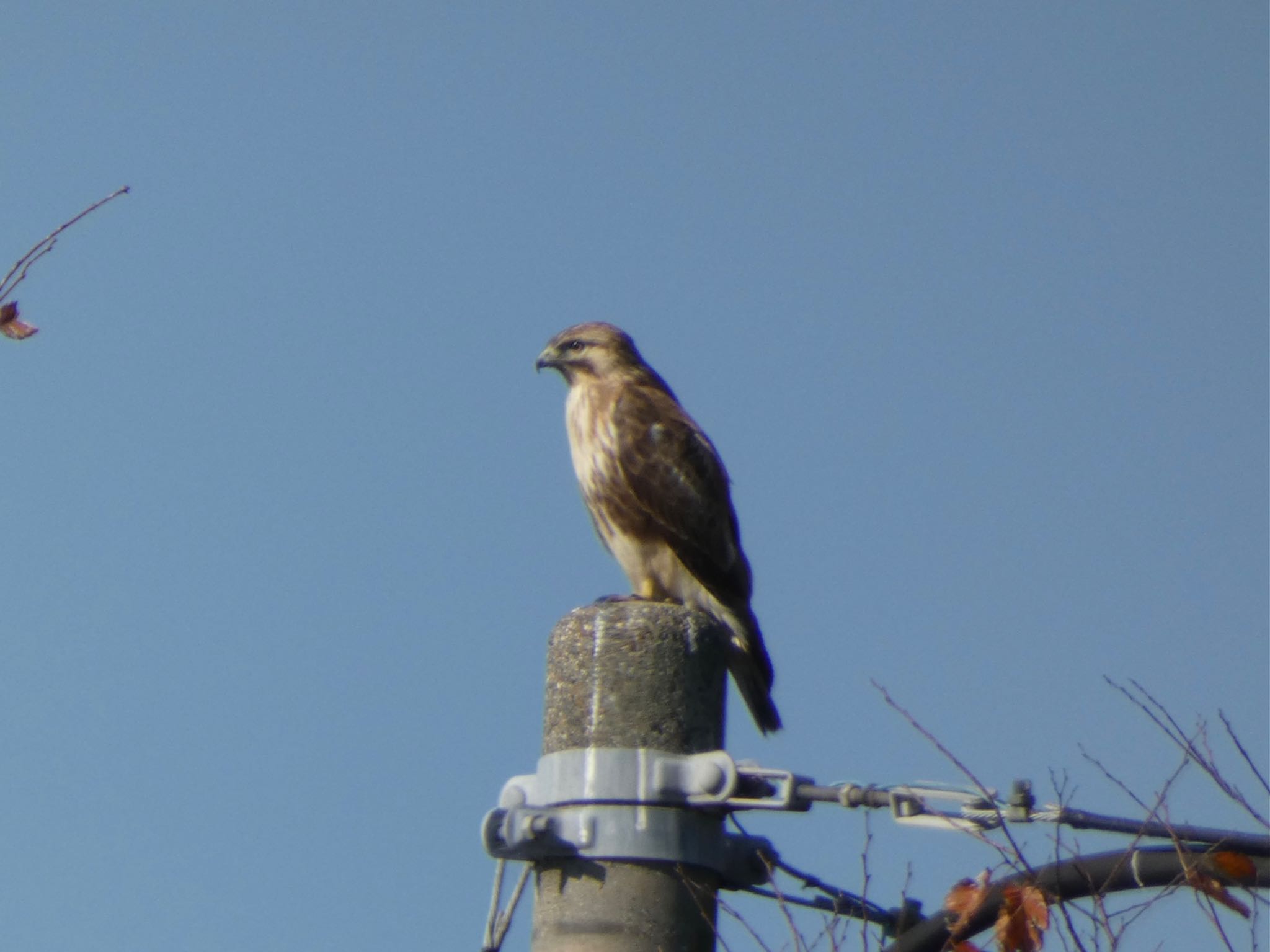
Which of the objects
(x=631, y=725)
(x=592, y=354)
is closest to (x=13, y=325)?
(x=631, y=725)

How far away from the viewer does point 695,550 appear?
651cm

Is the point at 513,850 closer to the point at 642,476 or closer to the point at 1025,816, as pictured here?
the point at 1025,816

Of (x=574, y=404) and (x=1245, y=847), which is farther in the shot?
(x=574, y=404)

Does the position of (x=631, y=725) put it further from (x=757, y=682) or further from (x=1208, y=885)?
(x=757, y=682)

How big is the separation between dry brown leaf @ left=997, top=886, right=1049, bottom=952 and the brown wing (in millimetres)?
3132

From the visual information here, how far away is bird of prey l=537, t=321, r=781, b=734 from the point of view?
647 centimetres

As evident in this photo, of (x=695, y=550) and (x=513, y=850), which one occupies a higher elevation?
(x=695, y=550)

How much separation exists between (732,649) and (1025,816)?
266cm

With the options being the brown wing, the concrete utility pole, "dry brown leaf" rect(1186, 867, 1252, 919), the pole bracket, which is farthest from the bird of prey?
"dry brown leaf" rect(1186, 867, 1252, 919)

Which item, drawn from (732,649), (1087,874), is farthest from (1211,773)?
(732,649)

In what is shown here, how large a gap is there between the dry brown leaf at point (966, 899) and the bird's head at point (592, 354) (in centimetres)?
424

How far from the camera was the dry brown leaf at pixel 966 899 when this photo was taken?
3.23 m

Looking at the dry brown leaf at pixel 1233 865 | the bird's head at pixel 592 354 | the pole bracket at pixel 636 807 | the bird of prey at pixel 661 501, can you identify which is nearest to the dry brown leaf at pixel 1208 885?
the dry brown leaf at pixel 1233 865

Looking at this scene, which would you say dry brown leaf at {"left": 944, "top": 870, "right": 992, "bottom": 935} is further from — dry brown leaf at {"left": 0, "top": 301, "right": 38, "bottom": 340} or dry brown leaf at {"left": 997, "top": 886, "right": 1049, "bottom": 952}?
dry brown leaf at {"left": 0, "top": 301, "right": 38, "bottom": 340}
